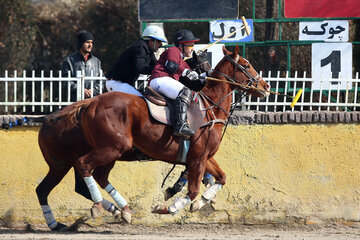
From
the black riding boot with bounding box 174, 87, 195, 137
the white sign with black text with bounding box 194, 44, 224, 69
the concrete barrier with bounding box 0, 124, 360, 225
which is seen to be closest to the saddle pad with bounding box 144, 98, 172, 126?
the black riding boot with bounding box 174, 87, 195, 137

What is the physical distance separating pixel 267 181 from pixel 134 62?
2705mm

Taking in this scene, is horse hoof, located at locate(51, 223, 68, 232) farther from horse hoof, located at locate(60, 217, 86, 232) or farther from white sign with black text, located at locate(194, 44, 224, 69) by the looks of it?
white sign with black text, located at locate(194, 44, 224, 69)

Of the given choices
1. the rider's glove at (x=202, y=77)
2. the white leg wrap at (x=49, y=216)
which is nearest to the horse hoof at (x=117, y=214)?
the white leg wrap at (x=49, y=216)

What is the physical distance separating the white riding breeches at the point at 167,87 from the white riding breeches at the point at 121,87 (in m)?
0.36

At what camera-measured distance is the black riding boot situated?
8.64 metres

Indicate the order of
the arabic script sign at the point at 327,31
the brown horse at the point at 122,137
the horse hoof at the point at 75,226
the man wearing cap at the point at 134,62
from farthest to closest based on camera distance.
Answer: the arabic script sign at the point at 327,31 < the horse hoof at the point at 75,226 < the man wearing cap at the point at 134,62 < the brown horse at the point at 122,137

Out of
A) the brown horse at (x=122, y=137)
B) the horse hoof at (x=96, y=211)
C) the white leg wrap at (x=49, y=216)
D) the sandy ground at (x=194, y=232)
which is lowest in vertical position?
the sandy ground at (x=194, y=232)

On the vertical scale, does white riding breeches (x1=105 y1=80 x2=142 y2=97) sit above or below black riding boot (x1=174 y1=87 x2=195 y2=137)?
above

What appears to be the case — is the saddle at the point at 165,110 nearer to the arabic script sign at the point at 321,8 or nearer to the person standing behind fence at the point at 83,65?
the person standing behind fence at the point at 83,65

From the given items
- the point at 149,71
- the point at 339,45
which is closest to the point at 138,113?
the point at 149,71

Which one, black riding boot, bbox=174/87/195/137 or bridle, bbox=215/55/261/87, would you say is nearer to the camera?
black riding boot, bbox=174/87/195/137

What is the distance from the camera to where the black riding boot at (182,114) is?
8641 mm

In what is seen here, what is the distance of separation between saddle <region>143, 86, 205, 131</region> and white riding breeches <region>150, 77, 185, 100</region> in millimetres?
75

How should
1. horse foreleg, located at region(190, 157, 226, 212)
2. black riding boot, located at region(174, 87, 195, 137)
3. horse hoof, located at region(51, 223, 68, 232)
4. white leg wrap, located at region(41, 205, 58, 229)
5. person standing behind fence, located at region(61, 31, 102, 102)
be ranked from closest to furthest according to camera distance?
black riding boot, located at region(174, 87, 195, 137)
horse foreleg, located at region(190, 157, 226, 212)
white leg wrap, located at region(41, 205, 58, 229)
horse hoof, located at region(51, 223, 68, 232)
person standing behind fence, located at region(61, 31, 102, 102)
